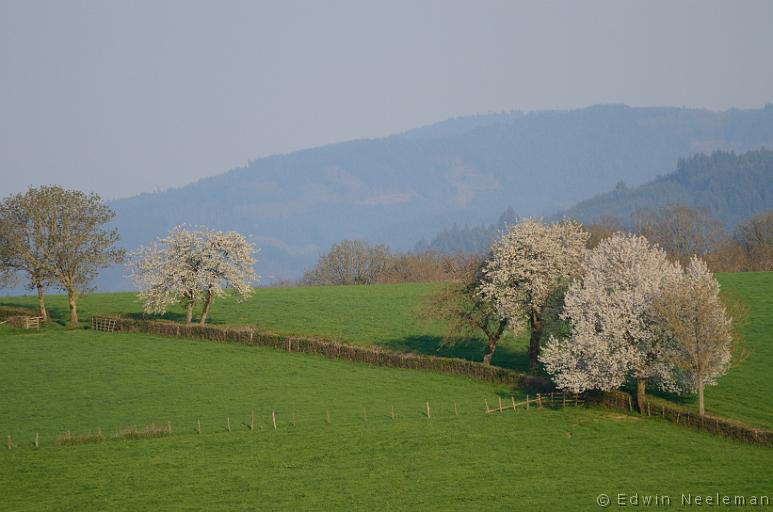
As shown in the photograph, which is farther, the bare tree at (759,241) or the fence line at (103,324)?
the bare tree at (759,241)

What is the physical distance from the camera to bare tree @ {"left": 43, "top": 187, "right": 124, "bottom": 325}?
84312 millimetres

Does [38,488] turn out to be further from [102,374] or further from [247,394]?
[102,374]

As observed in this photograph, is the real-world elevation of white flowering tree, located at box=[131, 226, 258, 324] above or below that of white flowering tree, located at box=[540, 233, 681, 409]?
above

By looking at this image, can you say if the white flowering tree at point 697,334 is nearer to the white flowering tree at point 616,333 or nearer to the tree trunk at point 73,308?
the white flowering tree at point 616,333

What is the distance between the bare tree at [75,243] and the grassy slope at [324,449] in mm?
15813

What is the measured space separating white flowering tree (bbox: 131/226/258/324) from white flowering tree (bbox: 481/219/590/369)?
26010mm

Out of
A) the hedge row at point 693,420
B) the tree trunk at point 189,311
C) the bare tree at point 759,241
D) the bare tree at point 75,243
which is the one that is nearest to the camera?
the hedge row at point 693,420

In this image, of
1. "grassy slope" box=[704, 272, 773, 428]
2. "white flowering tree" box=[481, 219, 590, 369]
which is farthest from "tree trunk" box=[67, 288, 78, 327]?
"grassy slope" box=[704, 272, 773, 428]

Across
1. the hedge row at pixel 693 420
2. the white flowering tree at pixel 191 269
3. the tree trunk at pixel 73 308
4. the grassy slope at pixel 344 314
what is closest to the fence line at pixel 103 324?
the tree trunk at pixel 73 308

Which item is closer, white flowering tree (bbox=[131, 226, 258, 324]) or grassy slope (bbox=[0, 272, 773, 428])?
grassy slope (bbox=[0, 272, 773, 428])

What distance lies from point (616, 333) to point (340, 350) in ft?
77.5

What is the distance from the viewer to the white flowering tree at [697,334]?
54906 millimetres

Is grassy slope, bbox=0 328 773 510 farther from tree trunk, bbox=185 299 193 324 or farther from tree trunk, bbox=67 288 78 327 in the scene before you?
tree trunk, bbox=67 288 78 327

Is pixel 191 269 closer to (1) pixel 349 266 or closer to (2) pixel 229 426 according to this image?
(2) pixel 229 426
